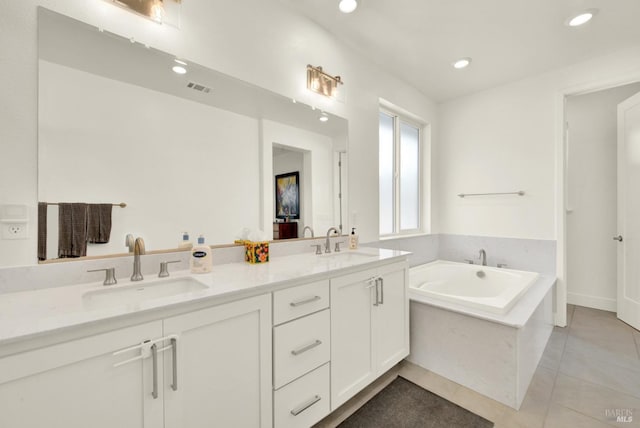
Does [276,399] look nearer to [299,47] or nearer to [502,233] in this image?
[299,47]

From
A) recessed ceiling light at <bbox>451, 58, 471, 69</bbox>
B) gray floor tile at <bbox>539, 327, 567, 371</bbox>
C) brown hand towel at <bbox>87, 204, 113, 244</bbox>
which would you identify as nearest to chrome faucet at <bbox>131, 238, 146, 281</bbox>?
brown hand towel at <bbox>87, 204, 113, 244</bbox>

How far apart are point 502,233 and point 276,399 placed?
2915mm

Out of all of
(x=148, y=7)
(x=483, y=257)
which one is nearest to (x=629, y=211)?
(x=483, y=257)

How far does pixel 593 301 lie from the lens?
3.07 meters

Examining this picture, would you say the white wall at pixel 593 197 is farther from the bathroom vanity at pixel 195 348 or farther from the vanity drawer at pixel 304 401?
the vanity drawer at pixel 304 401

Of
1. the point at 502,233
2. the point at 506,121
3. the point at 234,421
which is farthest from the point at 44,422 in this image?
the point at 506,121

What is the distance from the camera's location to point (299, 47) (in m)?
1.92

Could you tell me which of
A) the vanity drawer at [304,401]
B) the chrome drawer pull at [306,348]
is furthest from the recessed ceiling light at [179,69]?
the vanity drawer at [304,401]

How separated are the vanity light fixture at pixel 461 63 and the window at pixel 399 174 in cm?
68

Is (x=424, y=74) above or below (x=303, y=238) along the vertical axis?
above

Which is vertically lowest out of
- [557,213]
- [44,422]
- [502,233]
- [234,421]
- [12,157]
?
[234,421]

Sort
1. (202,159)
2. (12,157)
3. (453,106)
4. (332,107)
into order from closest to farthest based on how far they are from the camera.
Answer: (12,157), (202,159), (332,107), (453,106)

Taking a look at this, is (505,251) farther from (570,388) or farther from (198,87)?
(198,87)

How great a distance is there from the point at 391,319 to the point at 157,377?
4.53 ft
